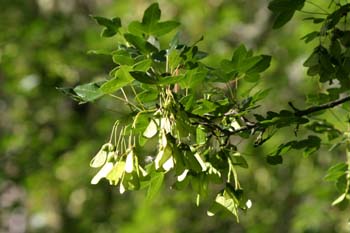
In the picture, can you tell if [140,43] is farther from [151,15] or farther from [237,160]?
[237,160]

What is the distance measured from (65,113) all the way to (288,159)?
4.43ft

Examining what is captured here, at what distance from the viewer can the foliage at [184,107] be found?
1.01 meters

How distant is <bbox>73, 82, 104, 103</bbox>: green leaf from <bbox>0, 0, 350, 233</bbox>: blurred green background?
6.48 feet

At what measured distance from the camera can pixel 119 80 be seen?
1021 millimetres

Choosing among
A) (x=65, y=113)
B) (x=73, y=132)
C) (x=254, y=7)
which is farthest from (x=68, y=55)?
(x=254, y=7)

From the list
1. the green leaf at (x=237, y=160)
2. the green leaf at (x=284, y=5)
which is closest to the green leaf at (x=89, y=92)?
the green leaf at (x=237, y=160)

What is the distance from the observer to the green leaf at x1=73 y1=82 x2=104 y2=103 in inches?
41.7

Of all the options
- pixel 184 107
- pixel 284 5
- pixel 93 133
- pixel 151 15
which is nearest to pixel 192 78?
pixel 184 107

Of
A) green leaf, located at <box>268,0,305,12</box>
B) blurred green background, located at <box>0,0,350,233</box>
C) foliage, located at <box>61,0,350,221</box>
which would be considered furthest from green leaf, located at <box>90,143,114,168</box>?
blurred green background, located at <box>0,0,350,233</box>

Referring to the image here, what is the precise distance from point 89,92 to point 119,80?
7cm

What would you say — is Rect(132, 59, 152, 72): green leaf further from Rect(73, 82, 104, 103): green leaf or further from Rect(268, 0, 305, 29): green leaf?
Rect(268, 0, 305, 29): green leaf

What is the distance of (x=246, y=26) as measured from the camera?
4.07 meters

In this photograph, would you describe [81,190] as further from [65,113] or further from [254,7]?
[254,7]

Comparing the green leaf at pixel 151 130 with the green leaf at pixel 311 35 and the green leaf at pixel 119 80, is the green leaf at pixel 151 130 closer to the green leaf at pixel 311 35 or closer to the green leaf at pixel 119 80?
the green leaf at pixel 119 80
